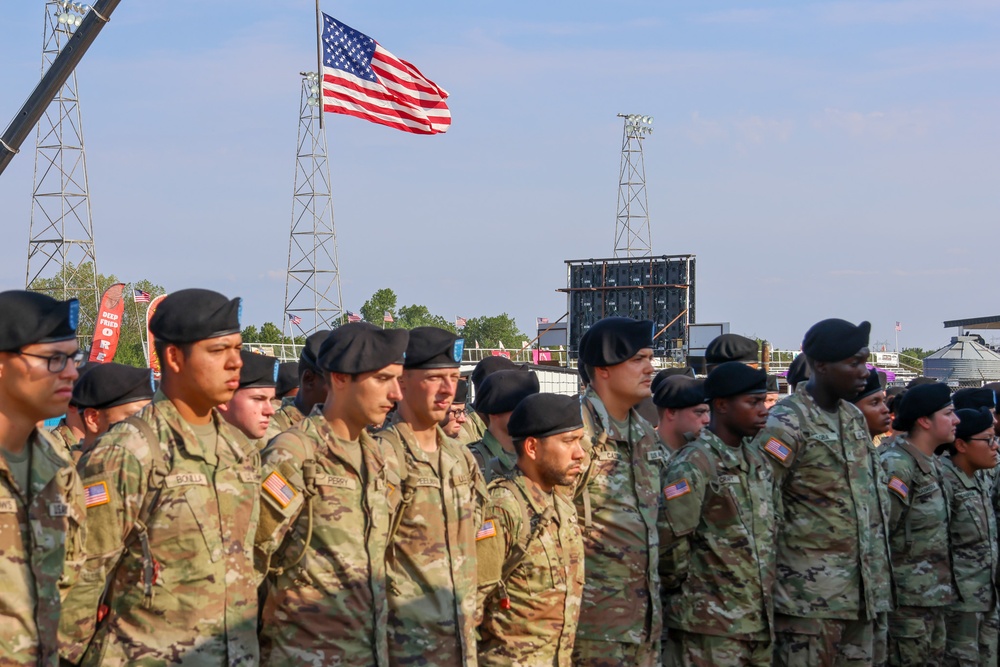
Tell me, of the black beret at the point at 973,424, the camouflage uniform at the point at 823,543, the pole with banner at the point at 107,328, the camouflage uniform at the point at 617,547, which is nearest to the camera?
the camouflage uniform at the point at 617,547

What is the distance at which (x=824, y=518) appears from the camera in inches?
269

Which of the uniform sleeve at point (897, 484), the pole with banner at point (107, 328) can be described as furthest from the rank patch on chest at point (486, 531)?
the pole with banner at point (107, 328)

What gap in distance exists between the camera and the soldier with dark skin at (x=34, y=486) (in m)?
3.69

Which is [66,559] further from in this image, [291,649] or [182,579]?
[291,649]

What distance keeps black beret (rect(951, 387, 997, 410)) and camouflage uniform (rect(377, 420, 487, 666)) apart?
6.26 meters

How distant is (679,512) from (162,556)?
9.91 ft

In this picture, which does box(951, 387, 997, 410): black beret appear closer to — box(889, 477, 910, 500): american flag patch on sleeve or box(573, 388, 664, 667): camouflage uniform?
box(889, 477, 910, 500): american flag patch on sleeve

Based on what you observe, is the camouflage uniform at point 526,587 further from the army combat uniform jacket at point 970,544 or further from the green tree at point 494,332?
the green tree at point 494,332

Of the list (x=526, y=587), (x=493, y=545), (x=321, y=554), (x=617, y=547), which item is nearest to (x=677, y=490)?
(x=617, y=547)

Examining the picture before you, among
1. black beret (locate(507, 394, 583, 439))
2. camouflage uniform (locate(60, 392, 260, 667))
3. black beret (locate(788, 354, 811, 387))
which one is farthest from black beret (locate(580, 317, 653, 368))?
black beret (locate(788, 354, 811, 387))

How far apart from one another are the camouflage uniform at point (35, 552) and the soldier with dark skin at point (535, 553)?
6.72 ft

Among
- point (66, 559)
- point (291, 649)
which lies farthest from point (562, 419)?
point (66, 559)

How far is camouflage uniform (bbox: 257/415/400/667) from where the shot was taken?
4.63m

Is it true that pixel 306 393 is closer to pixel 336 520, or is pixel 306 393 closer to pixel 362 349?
pixel 362 349
